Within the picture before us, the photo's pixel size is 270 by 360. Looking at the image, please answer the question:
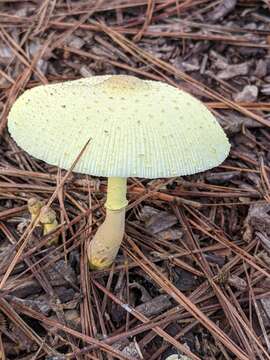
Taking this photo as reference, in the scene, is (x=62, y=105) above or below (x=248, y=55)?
above

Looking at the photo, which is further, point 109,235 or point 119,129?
point 109,235

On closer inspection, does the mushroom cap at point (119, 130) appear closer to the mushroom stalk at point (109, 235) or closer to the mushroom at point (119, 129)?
the mushroom at point (119, 129)

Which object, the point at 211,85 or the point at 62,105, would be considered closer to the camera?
the point at 62,105

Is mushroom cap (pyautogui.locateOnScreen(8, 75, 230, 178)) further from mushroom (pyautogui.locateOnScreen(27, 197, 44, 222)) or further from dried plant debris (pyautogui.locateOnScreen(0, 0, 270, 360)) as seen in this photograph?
dried plant debris (pyautogui.locateOnScreen(0, 0, 270, 360))

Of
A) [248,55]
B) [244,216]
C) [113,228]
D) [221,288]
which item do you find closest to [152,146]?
[113,228]

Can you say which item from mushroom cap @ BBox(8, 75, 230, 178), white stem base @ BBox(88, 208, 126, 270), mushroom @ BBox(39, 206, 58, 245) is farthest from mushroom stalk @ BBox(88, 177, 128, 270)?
mushroom cap @ BBox(8, 75, 230, 178)

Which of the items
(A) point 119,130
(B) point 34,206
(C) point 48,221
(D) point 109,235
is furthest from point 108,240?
(A) point 119,130

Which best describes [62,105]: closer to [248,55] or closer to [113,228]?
[113,228]

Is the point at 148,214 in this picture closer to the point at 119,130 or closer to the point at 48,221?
the point at 48,221
